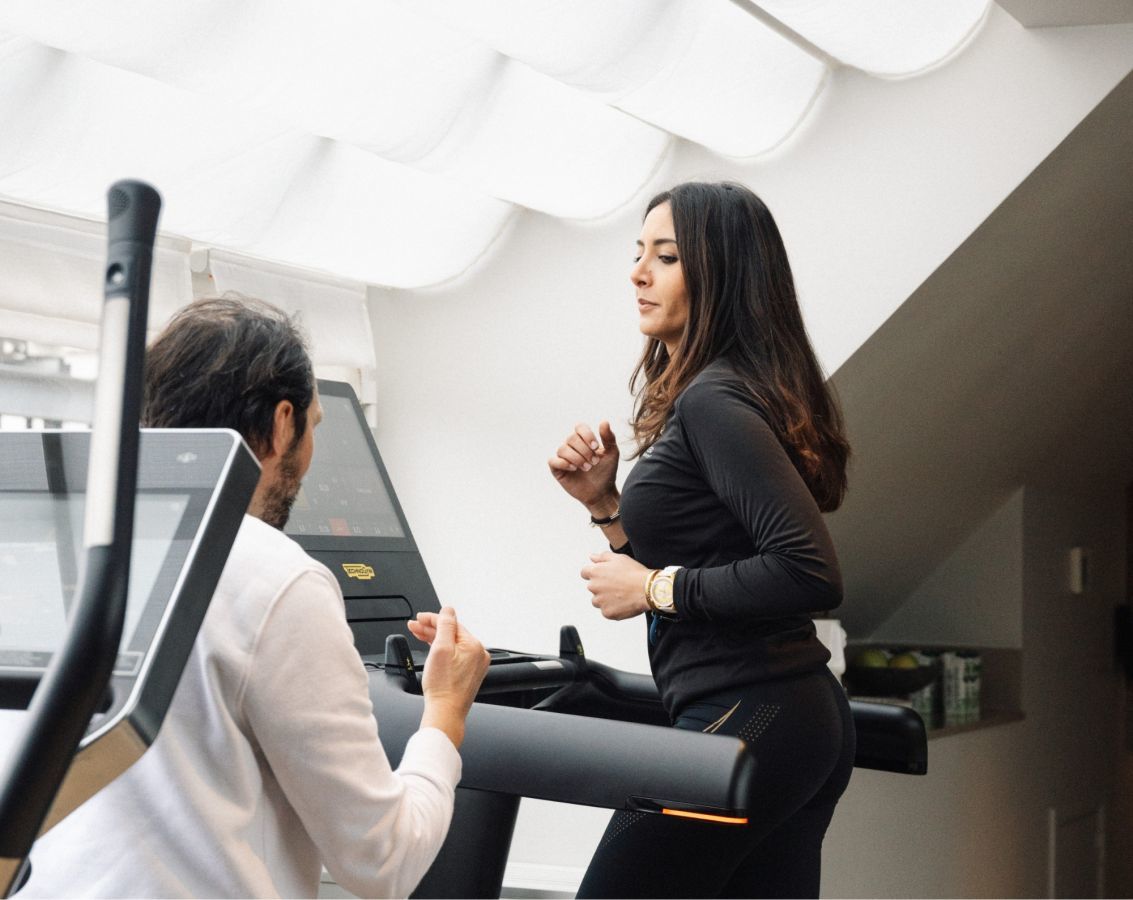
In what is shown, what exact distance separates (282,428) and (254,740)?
28 cm

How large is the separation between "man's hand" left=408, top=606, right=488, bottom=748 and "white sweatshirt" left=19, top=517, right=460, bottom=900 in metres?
0.19

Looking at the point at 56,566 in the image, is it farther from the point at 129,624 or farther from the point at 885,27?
the point at 885,27

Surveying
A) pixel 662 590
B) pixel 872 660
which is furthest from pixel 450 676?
pixel 872 660

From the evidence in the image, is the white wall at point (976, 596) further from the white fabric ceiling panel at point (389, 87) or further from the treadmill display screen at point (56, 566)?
the treadmill display screen at point (56, 566)

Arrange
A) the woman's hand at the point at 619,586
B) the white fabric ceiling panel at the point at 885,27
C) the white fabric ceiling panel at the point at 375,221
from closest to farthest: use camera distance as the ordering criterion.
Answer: the woman's hand at the point at 619,586
the white fabric ceiling panel at the point at 885,27
the white fabric ceiling panel at the point at 375,221

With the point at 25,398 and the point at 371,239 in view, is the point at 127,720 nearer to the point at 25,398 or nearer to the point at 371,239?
the point at 25,398

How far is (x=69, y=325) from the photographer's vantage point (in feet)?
8.23

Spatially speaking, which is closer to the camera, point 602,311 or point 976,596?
point 602,311

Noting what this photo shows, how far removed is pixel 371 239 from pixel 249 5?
34.4 inches

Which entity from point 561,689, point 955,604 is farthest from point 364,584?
point 955,604

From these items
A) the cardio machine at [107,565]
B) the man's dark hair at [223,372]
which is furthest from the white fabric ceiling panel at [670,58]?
the cardio machine at [107,565]

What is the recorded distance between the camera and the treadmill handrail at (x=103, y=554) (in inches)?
28.4

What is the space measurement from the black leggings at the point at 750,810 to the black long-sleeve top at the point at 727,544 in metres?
0.03

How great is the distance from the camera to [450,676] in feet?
4.52
